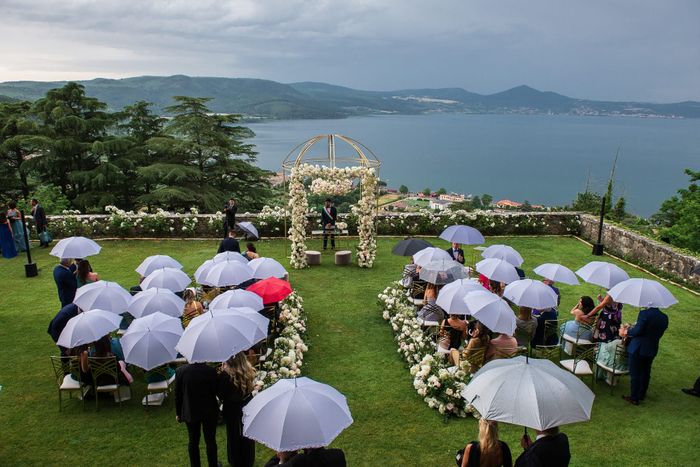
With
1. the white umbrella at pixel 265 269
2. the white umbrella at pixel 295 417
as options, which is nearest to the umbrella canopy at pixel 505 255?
the white umbrella at pixel 265 269

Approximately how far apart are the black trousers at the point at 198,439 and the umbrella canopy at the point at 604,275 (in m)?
7.33

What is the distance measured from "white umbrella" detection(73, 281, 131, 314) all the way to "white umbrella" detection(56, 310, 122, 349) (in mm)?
787

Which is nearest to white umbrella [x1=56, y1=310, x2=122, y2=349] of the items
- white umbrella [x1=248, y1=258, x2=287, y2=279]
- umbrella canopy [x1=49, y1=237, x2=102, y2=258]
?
white umbrella [x1=248, y1=258, x2=287, y2=279]

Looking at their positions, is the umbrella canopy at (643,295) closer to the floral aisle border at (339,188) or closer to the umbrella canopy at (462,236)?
the umbrella canopy at (462,236)

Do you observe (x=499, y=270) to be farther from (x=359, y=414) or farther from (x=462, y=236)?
(x=359, y=414)

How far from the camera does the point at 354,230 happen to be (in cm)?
1875

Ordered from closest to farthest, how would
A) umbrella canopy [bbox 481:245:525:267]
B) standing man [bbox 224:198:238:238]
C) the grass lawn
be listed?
1. the grass lawn
2. umbrella canopy [bbox 481:245:525:267]
3. standing man [bbox 224:198:238:238]

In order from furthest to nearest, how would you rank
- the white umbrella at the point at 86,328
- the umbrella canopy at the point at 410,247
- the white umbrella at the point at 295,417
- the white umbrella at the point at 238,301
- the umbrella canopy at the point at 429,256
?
1. the umbrella canopy at the point at 410,247
2. the umbrella canopy at the point at 429,256
3. the white umbrella at the point at 238,301
4. the white umbrella at the point at 86,328
5. the white umbrella at the point at 295,417

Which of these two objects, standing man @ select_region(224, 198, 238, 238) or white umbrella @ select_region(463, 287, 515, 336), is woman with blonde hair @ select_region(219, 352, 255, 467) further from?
standing man @ select_region(224, 198, 238, 238)

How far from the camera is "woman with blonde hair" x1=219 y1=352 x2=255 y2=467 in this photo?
603cm

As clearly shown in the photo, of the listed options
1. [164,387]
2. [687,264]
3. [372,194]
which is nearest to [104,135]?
[372,194]

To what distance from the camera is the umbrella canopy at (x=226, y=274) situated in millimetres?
9695

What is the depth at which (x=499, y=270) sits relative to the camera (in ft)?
33.8

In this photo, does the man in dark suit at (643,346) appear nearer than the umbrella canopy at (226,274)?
Yes
